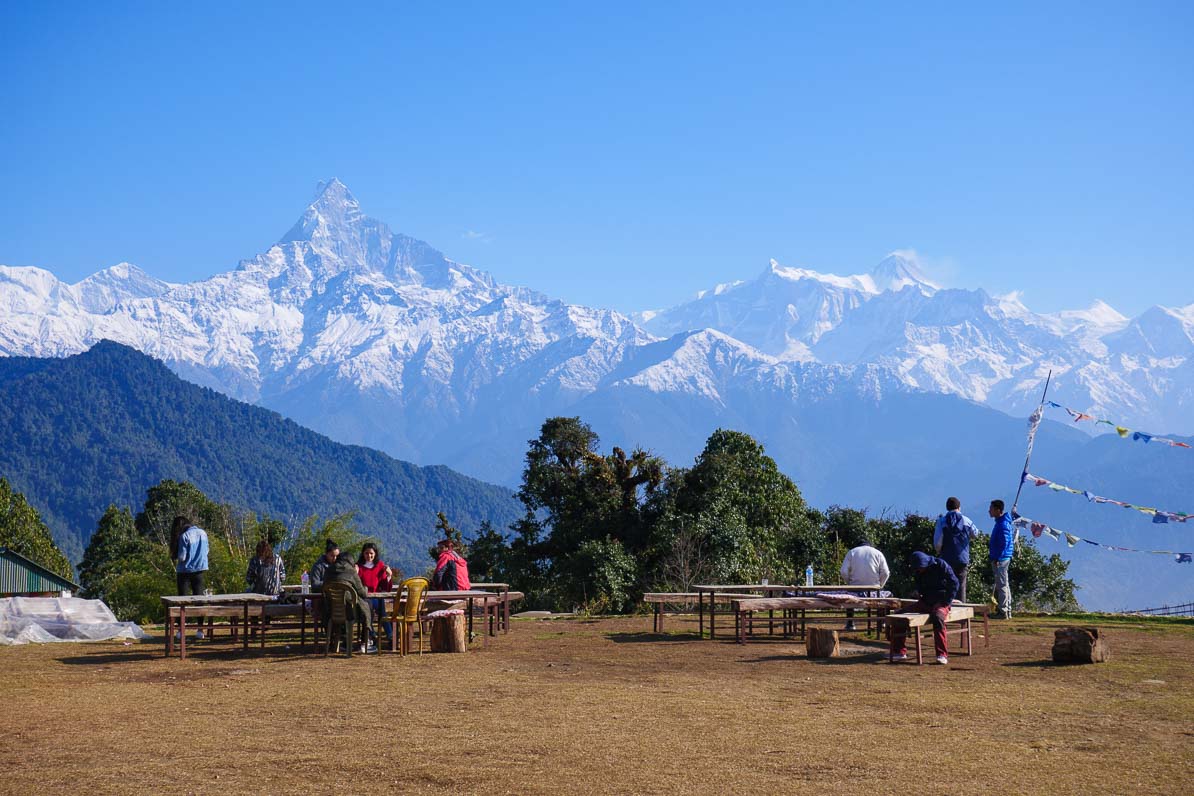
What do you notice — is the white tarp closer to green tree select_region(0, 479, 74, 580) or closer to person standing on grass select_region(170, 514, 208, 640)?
person standing on grass select_region(170, 514, 208, 640)

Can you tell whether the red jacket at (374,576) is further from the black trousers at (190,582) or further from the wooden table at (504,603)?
the black trousers at (190,582)

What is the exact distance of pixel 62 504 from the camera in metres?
184

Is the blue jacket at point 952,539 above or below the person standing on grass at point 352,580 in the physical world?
above

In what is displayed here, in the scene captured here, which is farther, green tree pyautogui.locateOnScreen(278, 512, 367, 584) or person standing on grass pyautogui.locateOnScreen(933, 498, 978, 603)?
green tree pyautogui.locateOnScreen(278, 512, 367, 584)

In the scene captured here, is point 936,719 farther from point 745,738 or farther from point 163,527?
point 163,527

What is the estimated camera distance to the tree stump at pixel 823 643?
1376cm

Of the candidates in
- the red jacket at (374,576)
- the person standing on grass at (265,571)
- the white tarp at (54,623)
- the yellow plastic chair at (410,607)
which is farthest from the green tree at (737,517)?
the white tarp at (54,623)

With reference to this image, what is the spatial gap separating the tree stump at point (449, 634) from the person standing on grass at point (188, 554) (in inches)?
163

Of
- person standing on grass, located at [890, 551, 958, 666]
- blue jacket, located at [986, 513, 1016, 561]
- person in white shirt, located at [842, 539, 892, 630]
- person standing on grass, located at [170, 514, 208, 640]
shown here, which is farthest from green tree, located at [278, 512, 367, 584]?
person standing on grass, located at [890, 551, 958, 666]

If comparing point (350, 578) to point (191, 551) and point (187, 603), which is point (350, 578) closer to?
Result: point (187, 603)

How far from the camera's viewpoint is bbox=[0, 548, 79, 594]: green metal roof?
5369 cm

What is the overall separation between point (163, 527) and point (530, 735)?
185ft

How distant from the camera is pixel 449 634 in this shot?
48.7 feet

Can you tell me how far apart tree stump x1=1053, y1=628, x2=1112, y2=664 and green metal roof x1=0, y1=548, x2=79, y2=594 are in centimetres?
4852
